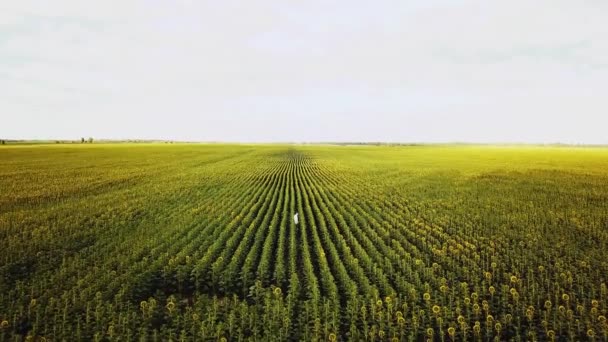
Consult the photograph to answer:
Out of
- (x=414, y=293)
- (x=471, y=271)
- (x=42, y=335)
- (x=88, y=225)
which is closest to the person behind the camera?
(x=42, y=335)

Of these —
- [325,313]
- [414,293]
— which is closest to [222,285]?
[325,313]

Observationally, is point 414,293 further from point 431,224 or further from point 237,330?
point 431,224

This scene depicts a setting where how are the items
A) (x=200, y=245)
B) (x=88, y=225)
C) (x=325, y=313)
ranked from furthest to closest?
(x=88, y=225) < (x=200, y=245) < (x=325, y=313)

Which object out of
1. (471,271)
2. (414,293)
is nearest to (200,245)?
(414,293)

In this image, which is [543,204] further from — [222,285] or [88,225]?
[88,225]

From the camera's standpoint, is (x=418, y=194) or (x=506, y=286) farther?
(x=418, y=194)

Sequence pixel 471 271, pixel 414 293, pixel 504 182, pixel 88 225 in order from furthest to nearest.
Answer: pixel 504 182 < pixel 88 225 < pixel 471 271 < pixel 414 293
